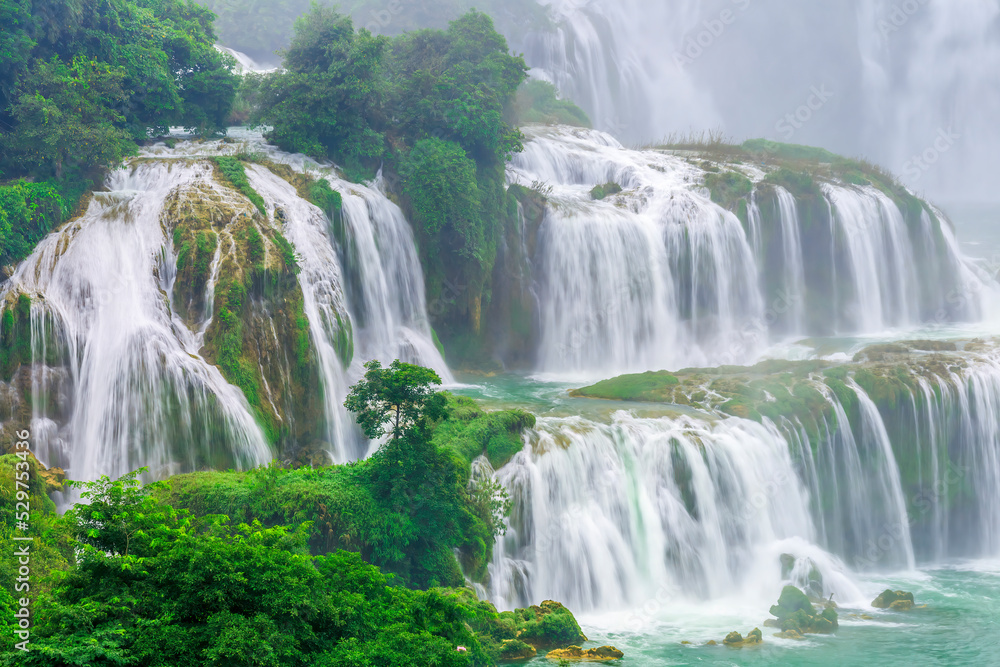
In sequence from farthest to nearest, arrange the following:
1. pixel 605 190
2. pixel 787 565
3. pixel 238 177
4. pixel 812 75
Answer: pixel 812 75 → pixel 605 190 → pixel 238 177 → pixel 787 565

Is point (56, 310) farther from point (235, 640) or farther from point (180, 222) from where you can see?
point (235, 640)

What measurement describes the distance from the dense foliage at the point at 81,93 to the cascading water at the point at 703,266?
1070 cm

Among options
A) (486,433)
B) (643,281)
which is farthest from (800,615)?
(643,281)

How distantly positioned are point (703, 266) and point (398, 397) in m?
16.3

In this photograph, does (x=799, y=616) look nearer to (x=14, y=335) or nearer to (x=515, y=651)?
(x=515, y=651)

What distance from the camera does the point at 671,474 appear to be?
16625 mm

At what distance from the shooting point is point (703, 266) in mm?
26906

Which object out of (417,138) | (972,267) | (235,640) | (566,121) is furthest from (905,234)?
(235,640)

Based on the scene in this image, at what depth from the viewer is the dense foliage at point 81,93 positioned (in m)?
17.3

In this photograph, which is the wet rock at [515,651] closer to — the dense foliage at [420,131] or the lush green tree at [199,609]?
the lush green tree at [199,609]
